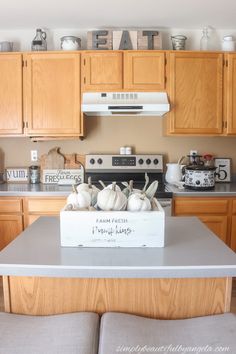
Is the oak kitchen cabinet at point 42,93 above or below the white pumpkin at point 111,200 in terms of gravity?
above

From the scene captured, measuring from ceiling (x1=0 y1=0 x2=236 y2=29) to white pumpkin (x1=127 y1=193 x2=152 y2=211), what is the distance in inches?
80.7

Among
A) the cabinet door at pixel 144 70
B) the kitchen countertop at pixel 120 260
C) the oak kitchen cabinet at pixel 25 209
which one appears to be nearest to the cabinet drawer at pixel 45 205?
the oak kitchen cabinet at pixel 25 209

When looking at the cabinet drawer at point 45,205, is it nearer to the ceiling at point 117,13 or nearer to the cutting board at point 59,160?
the cutting board at point 59,160

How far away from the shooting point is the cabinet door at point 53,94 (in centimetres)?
317

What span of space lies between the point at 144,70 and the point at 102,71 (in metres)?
0.40

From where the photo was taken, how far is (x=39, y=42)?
10.6 feet

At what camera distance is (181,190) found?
301cm

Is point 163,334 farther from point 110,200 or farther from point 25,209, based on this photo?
point 25,209

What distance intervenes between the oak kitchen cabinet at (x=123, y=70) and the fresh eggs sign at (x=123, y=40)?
4.0 inches

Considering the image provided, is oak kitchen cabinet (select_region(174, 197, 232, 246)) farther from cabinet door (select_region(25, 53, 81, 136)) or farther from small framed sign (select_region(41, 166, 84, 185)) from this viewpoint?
cabinet door (select_region(25, 53, 81, 136))

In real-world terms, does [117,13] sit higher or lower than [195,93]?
higher

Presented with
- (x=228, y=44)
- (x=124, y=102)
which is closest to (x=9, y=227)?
(x=124, y=102)

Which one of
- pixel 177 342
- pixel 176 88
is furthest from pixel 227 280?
pixel 176 88

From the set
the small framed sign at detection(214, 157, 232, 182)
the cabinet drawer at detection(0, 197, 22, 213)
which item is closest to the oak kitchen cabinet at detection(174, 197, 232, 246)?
the small framed sign at detection(214, 157, 232, 182)
